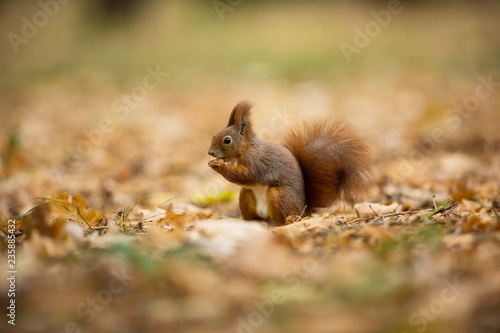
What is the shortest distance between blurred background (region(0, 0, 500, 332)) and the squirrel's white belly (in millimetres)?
422

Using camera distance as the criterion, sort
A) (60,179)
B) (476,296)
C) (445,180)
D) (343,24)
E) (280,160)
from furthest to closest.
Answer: (343,24)
(60,179)
(445,180)
(280,160)
(476,296)

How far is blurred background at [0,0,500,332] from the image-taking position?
5.12 ft

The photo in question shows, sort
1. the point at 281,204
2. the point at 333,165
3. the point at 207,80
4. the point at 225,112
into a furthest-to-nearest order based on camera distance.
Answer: the point at 207,80 → the point at 225,112 → the point at 333,165 → the point at 281,204

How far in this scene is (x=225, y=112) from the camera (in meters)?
6.96

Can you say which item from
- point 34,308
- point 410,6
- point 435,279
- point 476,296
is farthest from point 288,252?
point 410,6

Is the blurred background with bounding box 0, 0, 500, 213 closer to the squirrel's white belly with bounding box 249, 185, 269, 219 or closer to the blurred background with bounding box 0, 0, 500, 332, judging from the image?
the blurred background with bounding box 0, 0, 500, 332

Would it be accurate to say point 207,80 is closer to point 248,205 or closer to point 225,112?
point 225,112

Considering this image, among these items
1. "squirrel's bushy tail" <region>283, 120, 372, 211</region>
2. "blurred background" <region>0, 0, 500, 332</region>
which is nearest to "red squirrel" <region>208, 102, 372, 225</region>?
"squirrel's bushy tail" <region>283, 120, 372, 211</region>

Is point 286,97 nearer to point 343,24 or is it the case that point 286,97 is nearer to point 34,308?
point 343,24

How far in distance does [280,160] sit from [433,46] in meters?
7.90

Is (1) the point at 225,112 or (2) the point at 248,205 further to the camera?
(1) the point at 225,112

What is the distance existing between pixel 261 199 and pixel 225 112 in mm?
4312

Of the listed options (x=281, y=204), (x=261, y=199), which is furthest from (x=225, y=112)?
(x=281, y=204)

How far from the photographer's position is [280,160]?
2717 millimetres
